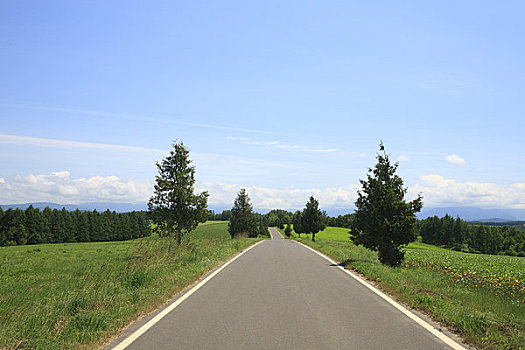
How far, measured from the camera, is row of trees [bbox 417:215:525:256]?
3519 inches

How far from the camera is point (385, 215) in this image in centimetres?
1459

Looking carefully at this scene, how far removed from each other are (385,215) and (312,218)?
40138mm

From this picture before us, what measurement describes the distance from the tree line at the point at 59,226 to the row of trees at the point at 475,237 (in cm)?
8118

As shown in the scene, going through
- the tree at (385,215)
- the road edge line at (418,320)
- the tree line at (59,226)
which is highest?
Result: the tree at (385,215)

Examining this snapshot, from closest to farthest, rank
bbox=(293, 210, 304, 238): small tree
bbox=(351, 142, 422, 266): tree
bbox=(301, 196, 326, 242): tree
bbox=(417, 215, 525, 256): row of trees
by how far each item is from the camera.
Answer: bbox=(351, 142, 422, 266): tree < bbox=(301, 196, 326, 242): tree < bbox=(293, 210, 304, 238): small tree < bbox=(417, 215, 525, 256): row of trees

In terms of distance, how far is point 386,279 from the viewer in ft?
32.2

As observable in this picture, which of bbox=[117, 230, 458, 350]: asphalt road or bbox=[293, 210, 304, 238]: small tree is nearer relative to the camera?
bbox=[117, 230, 458, 350]: asphalt road

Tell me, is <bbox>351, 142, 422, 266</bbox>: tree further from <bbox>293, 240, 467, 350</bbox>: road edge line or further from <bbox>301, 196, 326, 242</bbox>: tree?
<bbox>301, 196, 326, 242</bbox>: tree

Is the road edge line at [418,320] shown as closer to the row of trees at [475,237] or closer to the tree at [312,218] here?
the tree at [312,218]

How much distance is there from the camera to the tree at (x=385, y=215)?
47.2 feet

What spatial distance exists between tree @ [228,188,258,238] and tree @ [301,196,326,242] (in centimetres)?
911

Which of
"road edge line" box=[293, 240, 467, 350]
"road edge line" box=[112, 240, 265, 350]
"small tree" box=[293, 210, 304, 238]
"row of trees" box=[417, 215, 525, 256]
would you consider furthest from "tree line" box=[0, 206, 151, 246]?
"row of trees" box=[417, 215, 525, 256]

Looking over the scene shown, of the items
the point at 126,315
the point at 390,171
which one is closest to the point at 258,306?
the point at 126,315

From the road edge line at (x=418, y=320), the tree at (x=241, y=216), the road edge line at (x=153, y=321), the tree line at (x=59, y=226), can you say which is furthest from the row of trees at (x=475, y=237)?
the road edge line at (x=153, y=321)
